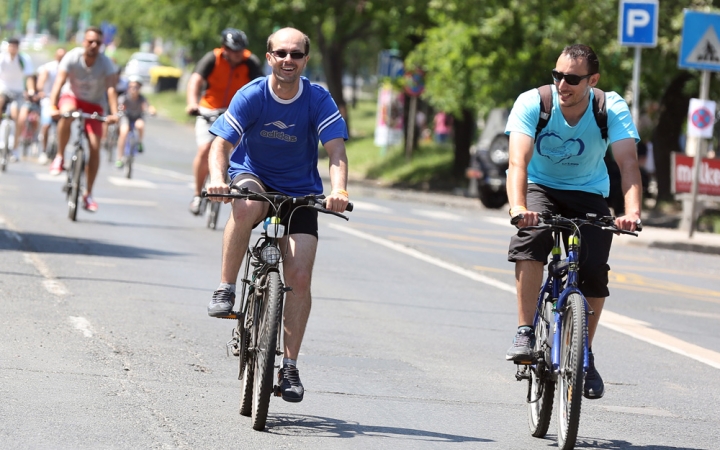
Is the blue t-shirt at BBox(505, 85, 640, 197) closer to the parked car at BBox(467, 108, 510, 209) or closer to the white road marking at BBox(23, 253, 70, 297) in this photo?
the white road marking at BBox(23, 253, 70, 297)

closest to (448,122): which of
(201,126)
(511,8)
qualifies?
(511,8)

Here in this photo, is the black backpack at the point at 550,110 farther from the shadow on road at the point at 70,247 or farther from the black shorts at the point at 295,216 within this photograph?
the shadow on road at the point at 70,247

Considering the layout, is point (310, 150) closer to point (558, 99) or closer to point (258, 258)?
point (258, 258)

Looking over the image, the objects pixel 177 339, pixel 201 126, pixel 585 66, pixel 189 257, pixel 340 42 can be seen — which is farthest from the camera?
pixel 340 42

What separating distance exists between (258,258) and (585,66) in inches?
67.2

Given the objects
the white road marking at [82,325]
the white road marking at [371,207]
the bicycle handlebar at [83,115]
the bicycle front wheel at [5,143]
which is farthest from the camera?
the bicycle front wheel at [5,143]

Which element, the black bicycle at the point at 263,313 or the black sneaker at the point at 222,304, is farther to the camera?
the black sneaker at the point at 222,304

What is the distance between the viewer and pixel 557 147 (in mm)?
6945

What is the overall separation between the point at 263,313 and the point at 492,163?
21370mm

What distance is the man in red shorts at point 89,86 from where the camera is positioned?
15.4m

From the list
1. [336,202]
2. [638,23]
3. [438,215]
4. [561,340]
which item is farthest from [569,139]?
[438,215]

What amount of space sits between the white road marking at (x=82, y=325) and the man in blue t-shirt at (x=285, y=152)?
7.09ft

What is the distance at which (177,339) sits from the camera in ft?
29.4

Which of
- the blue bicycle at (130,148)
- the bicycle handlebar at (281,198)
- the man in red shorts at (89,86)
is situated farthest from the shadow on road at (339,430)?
the blue bicycle at (130,148)
